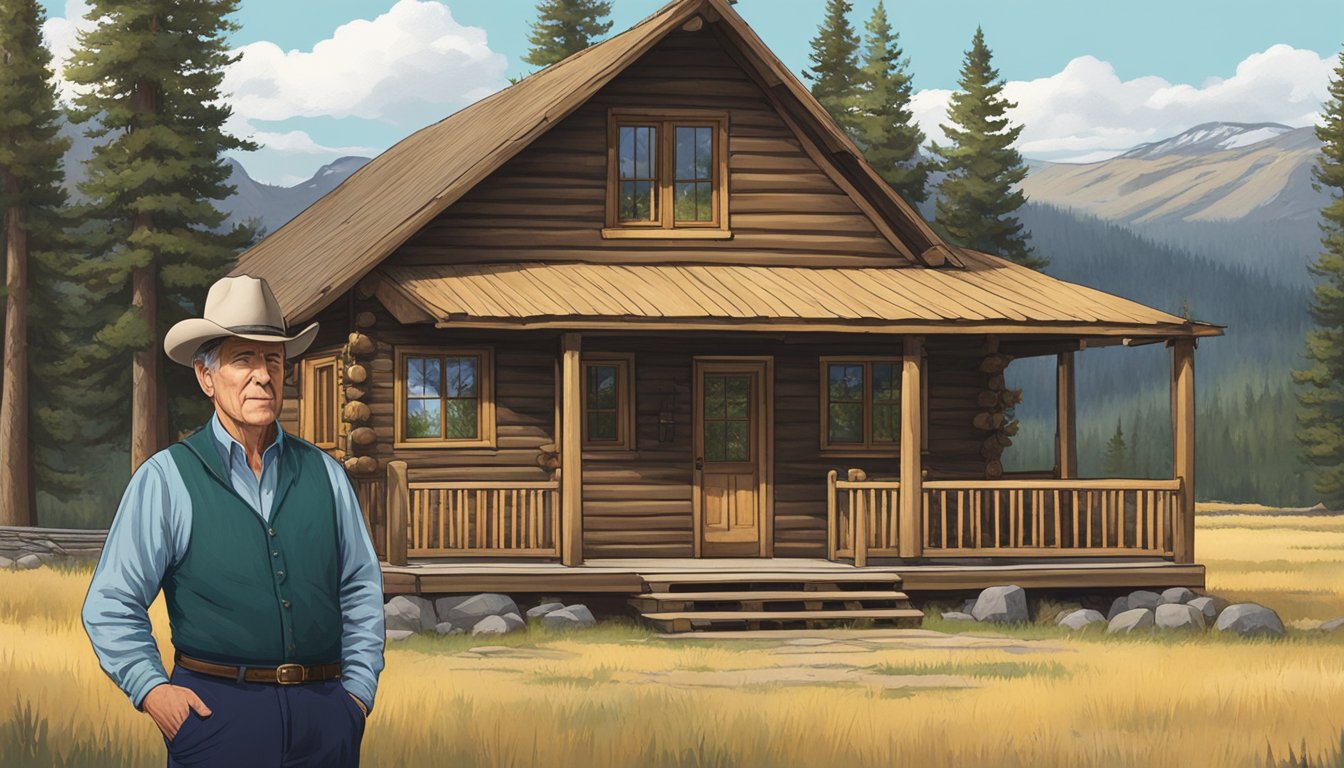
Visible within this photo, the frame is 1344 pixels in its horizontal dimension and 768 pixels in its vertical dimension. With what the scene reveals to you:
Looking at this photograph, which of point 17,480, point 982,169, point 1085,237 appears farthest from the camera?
point 1085,237

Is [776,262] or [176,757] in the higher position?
[776,262]

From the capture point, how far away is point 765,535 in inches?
944

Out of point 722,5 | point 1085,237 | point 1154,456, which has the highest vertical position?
point 1085,237

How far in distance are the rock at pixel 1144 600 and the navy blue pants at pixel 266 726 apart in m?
16.6

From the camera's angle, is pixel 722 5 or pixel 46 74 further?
pixel 46 74

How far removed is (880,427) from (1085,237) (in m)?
157

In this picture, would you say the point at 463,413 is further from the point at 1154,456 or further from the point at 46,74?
the point at 1154,456

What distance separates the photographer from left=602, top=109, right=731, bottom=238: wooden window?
2400 cm

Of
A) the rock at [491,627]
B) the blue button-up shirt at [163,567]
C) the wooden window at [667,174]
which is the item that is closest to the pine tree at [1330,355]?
the wooden window at [667,174]

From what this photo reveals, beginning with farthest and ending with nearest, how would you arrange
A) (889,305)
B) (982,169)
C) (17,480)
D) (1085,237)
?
(1085,237) < (982,169) < (17,480) < (889,305)

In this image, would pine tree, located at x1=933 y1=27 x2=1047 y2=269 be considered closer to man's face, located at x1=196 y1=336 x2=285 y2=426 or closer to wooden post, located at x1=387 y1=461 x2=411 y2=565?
wooden post, located at x1=387 y1=461 x2=411 y2=565

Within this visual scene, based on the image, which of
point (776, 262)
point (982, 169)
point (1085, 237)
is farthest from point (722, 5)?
point (1085, 237)

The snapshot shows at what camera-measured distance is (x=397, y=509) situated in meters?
21.4

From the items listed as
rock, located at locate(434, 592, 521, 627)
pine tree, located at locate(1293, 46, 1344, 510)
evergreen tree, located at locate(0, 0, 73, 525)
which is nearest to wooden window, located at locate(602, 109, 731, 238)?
rock, located at locate(434, 592, 521, 627)
